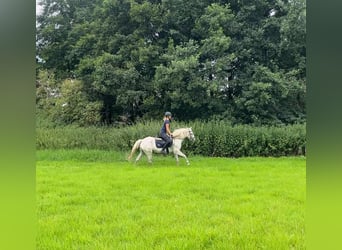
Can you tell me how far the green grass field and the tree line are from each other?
624 centimetres

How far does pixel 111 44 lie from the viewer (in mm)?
16047

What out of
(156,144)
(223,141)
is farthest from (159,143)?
(223,141)

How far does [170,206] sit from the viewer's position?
4871 mm

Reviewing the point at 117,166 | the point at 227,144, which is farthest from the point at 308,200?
the point at 227,144

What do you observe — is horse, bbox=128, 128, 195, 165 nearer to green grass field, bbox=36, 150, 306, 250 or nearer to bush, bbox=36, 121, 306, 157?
green grass field, bbox=36, 150, 306, 250

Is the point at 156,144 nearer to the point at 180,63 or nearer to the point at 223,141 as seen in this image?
the point at 223,141

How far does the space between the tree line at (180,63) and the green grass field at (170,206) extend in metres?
6.24

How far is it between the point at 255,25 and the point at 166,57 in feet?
14.4

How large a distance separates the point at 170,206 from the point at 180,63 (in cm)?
963

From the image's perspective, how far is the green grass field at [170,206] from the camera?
3.38 meters

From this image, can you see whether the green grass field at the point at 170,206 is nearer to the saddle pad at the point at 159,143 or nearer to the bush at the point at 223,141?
the saddle pad at the point at 159,143

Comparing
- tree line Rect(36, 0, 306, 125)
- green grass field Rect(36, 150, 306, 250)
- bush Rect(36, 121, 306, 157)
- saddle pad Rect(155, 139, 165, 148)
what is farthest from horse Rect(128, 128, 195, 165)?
tree line Rect(36, 0, 306, 125)

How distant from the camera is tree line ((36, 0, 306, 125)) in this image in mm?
14633

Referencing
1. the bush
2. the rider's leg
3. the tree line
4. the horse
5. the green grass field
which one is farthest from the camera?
the tree line
